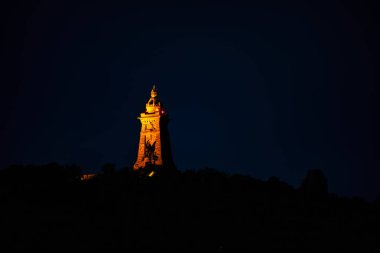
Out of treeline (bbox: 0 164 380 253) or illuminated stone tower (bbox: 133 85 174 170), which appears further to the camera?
illuminated stone tower (bbox: 133 85 174 170)

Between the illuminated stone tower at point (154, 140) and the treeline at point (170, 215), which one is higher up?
the illuminated stone tower at point (154, 140)

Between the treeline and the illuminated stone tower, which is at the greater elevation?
the illuminated stone tower

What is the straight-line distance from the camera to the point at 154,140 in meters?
104

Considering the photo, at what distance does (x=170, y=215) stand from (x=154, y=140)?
37611mm

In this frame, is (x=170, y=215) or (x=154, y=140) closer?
(x=170, y=215)

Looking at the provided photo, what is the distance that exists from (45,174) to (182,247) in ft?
72.3

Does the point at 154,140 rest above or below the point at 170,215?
above

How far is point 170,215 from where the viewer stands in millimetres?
67438

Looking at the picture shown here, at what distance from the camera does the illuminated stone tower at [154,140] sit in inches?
4038

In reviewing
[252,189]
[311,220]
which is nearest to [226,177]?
[252,189]

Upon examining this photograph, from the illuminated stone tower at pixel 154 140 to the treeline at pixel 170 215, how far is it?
2027 cm

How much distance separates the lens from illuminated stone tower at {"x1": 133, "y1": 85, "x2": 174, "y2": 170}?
102562 mm

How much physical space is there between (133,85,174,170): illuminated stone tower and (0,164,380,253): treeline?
2027 centimetres

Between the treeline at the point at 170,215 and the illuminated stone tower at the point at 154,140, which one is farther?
the illuminated stone tower at the point at 154,140
